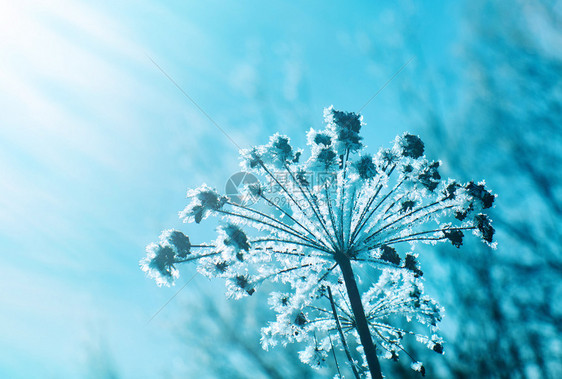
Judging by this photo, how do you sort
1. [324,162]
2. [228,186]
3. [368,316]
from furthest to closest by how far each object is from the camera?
[228,186]
[368,316]
[324,162]

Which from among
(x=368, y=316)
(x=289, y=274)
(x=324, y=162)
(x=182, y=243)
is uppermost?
(x=324, y=162)

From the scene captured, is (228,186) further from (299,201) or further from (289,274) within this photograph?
(289,274)

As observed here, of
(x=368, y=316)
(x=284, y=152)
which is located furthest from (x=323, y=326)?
(x=284, y=152)
